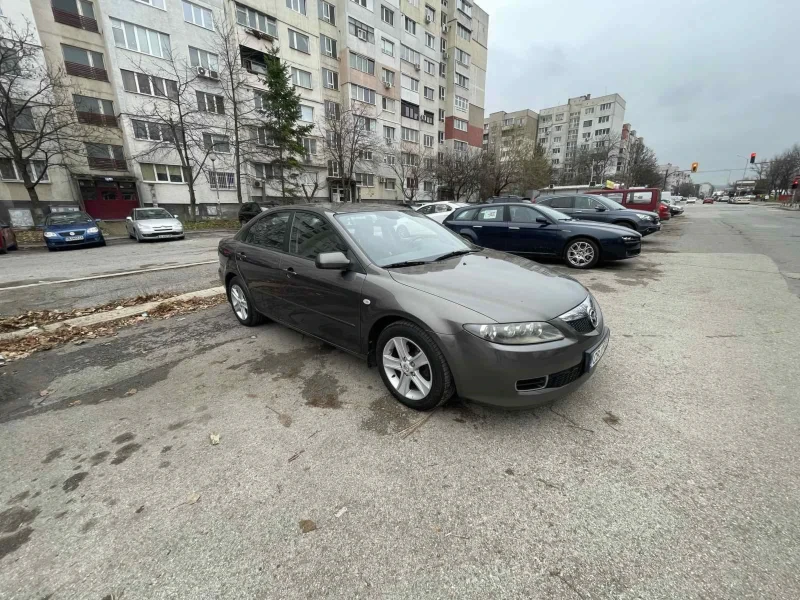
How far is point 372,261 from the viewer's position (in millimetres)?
2992

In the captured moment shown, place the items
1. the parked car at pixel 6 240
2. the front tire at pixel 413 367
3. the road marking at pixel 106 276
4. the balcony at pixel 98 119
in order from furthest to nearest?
the balcony at pixel 98 119 → the parked car at pixel 6 240 → the road marking at pixel 106 276 → the front tire at pixel 413 367

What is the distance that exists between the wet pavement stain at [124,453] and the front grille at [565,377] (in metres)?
2.80

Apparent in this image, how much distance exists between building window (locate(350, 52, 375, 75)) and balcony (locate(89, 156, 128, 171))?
21374mm

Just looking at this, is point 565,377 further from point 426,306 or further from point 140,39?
point 140,39

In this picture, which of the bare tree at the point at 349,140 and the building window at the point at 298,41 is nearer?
the bare tree at the point at 349,140

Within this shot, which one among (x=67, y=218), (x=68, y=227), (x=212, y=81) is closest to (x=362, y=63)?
(x=212, y=81)

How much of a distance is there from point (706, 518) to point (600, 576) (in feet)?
2.34

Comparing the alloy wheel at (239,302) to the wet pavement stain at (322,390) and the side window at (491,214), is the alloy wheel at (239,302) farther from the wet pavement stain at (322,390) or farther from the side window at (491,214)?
the side window at (491,214)

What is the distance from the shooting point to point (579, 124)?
8756 cm

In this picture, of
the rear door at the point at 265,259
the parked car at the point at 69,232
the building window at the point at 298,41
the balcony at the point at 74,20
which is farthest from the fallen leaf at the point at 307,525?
the building window at the point at 298,41

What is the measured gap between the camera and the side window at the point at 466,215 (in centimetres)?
893

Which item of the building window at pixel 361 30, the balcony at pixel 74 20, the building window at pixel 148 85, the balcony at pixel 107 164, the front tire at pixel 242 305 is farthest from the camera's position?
the building window at pixel 361 30

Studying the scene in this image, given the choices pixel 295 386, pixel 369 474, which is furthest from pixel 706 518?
pixel 295 386

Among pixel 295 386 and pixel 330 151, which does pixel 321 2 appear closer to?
pixel 330 151
